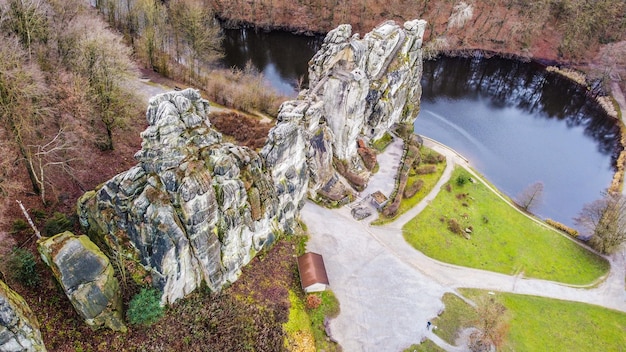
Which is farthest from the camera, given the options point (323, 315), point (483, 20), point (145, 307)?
point (483, 20)

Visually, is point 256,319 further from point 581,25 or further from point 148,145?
point 581,25

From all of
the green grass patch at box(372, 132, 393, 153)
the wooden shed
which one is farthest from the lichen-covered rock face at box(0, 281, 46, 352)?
the green grass patch at box(372, 132, 393, 153)

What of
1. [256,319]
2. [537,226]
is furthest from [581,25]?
[256,319]

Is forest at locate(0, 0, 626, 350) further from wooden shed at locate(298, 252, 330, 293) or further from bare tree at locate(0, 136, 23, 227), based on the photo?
wooden shed at locate(298, 252, 330, 293)

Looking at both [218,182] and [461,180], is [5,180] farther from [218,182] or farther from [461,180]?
[461,180]

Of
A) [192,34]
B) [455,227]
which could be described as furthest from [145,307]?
[192,34]

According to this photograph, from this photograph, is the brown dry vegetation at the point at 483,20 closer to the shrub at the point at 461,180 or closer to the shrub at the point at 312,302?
the shrub at the point at 461,180
